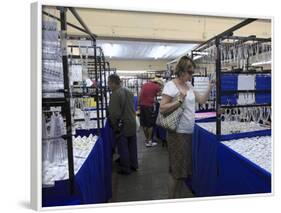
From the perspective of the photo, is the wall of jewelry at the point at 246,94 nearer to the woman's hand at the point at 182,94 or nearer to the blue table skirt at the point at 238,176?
the blue table skirt at the point at 238,176

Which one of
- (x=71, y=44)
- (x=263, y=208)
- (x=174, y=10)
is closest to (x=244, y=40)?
(x=174, y=10)

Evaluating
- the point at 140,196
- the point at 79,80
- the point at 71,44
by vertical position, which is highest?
the point at 71,44

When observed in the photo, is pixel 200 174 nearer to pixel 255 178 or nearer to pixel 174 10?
pixel 255 178

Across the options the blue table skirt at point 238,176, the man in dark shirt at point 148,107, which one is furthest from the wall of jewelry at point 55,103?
the man in dark shirt at point 148,107

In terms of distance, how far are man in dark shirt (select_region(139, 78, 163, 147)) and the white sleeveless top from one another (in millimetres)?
1220

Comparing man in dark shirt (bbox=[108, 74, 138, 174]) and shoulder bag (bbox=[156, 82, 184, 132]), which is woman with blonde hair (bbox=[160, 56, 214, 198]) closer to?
shoulder bag (bbox=[156, 82, 184, 132])

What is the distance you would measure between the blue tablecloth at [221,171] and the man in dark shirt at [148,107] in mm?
964

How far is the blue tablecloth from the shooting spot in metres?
1.48

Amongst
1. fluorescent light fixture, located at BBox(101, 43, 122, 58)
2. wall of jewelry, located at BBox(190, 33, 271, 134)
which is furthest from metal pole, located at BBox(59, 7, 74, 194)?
fluorescent light fixture, located at BBox(101, 43, 122, 58)

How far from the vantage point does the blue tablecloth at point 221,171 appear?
58.3 inches

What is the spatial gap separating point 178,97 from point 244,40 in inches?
33.0

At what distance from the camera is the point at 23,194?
4.77 feet

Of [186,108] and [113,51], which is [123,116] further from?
[113,51]

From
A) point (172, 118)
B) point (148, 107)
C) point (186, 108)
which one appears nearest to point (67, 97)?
point (172, 118)
